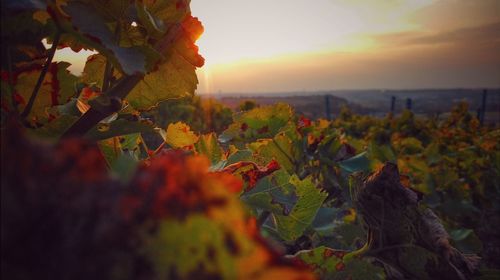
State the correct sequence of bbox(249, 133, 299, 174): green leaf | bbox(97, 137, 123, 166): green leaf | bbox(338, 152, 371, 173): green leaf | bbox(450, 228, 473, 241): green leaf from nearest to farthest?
bbox(97, 137, 123, 166): green leaf, bbox(249, 133, 299, 174): green leaf, bbox(338, 152, 371, 173): green leaf, bbox(450, 228, 473, 241): green leaf

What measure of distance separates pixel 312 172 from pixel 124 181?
2579mm

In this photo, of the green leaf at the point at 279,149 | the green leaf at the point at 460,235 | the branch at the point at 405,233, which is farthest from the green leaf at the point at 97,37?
the green leaf at the point at 460,235

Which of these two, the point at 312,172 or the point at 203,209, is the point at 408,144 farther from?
the point at 203,209

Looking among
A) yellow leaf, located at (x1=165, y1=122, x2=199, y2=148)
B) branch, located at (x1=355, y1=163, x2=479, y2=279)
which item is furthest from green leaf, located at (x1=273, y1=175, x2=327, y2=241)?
yellow leaf, located at (x1=165, y1=122, x2=199, y2=148)

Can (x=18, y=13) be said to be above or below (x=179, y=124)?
above

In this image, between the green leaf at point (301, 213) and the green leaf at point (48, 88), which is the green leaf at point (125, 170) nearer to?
the green leaf at point (48, 88)

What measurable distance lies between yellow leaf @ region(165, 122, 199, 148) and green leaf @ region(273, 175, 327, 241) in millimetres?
301

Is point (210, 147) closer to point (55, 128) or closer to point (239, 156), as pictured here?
point (239, 156)

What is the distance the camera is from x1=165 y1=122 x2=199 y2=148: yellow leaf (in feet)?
3.61

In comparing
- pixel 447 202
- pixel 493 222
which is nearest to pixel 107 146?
pixel 447 202

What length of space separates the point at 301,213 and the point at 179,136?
38 cm

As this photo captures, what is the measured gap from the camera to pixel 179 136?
111 cm

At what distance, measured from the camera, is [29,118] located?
75 cm

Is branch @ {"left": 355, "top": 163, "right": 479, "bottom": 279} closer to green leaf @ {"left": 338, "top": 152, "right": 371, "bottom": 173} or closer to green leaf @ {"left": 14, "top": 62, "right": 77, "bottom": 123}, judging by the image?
green leaf @ {"left": 14, "top": 62, "right": 77, "bottom": 123}
